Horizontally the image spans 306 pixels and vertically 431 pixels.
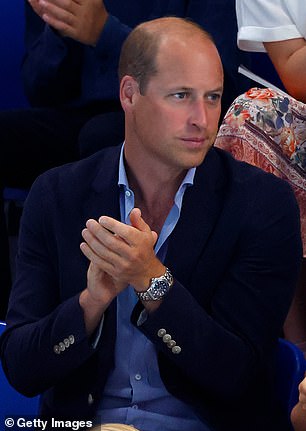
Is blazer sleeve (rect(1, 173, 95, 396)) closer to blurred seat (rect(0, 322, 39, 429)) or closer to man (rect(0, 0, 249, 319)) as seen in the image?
blurred seat (rect(0, 322, 39, 429))

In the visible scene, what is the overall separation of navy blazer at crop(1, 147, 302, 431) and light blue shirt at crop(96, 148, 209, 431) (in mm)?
24

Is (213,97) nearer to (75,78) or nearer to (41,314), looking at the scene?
(41,314)

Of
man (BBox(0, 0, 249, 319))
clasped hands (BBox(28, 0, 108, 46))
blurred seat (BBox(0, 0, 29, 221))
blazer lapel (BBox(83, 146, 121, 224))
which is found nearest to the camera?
blazer lapel (BBox(83, 146, 121, 224))

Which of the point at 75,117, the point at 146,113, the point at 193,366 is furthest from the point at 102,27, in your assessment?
the point at 193,366

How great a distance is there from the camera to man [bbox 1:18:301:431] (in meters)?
1.70

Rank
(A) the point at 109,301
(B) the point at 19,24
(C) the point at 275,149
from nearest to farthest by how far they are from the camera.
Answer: (A) the point at 109,301
(C) the point at 275,149
(B) the point at 19,24

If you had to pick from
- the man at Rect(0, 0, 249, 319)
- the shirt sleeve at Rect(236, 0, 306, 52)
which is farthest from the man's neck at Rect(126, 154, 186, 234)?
the man at Rect(0, 0, 249, 319)

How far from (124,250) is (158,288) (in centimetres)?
10

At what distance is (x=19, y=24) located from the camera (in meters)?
3.12

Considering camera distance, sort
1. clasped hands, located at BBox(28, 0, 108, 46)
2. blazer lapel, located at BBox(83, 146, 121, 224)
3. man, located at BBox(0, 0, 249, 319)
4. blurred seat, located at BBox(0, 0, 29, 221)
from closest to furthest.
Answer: blazer lapel, located at BBox(83, 146, 121, 224)
clasped hands, located at BBox(28, 0, 108, 46)
man, located at BBox(0, 0, 249, 319)
blurred seat, located at BBox(0, 0, 29, 221)

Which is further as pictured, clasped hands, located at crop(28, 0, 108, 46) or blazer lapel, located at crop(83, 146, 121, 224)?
clasped hands, located at crop(28, 0, 108, 46)

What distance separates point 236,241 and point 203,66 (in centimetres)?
32

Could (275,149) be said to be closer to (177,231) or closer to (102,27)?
(177,231)

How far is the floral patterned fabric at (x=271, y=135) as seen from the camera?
2176mm
